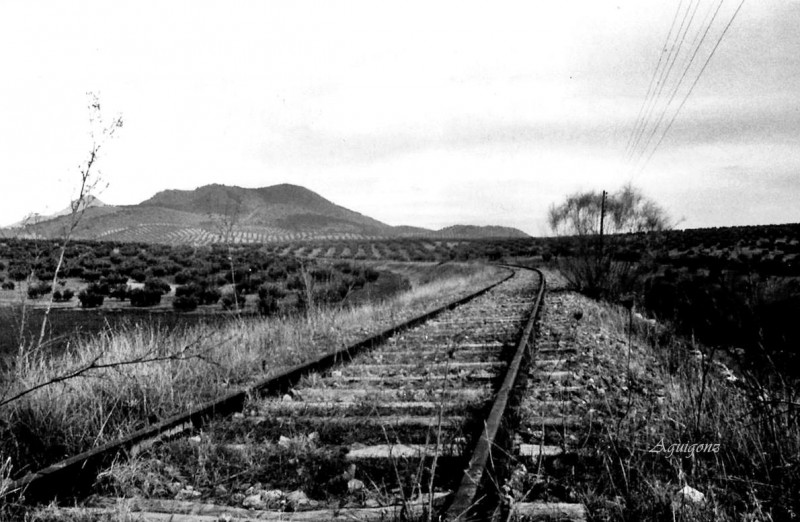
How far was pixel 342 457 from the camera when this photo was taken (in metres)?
3.38

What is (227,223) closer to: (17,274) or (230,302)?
(230,302)

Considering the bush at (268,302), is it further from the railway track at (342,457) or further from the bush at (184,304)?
the railway track at (342,457)

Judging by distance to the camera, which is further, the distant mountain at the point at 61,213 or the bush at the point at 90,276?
the bush at the point at 90,276

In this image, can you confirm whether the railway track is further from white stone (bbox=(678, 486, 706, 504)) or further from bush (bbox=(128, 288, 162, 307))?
bush (bbox=(128, 288, 162, 307))

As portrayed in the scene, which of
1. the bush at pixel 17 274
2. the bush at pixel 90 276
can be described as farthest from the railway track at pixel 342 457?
the bush at pixel 90 276

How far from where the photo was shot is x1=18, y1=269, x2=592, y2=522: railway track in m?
2.62

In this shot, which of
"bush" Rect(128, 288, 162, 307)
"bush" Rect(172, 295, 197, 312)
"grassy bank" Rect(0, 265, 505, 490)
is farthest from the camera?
"bush" Rect(128, 288, 162, 307)

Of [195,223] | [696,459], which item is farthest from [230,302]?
[195,223]

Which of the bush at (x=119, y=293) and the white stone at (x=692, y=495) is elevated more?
the white stone at (x=692, y=495)

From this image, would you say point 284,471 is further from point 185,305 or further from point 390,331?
point 185,305

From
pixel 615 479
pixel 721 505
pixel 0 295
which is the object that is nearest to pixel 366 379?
pixel 615 479

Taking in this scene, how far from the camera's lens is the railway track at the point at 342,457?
2.62m

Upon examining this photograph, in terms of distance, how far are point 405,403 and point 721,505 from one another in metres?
2.43

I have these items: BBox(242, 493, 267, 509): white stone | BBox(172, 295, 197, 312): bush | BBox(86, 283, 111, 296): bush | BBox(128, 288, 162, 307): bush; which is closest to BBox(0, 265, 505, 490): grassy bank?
BBox(242, 493, 267, 509): white stone
